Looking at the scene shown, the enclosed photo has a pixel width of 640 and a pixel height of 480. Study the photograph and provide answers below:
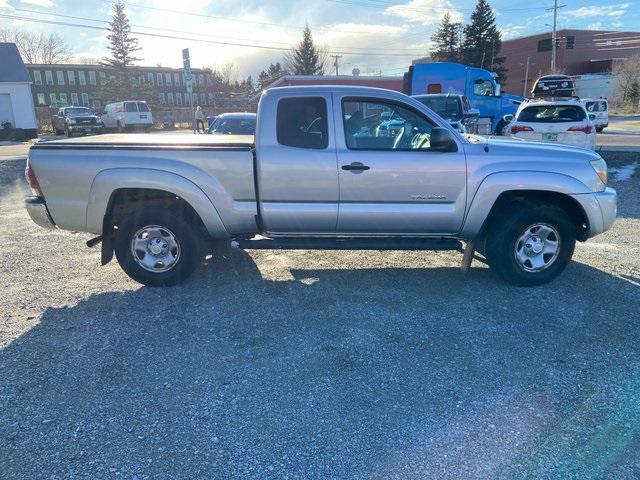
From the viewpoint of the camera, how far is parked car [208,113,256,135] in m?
12.2

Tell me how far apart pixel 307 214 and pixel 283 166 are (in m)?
0.54

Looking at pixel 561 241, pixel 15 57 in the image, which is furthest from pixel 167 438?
pixel 15 57

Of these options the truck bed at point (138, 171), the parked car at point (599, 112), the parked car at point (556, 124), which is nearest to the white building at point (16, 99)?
the parked car at point (556, 124)

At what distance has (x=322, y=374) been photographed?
343 centimetres

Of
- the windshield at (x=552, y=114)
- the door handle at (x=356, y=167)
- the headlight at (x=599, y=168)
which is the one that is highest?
the windshield at (x=552, y=114)

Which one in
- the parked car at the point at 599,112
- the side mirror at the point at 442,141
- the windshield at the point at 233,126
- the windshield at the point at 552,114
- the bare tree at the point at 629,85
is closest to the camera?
the side mirror at the point at 442,141

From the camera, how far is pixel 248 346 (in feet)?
12.6

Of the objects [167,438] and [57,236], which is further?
[57,236]

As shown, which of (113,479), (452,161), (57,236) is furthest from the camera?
(57,236)

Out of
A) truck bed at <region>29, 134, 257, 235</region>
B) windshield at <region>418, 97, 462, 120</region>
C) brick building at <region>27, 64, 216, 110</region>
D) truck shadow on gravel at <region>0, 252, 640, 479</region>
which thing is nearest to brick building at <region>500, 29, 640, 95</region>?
brick building at <region>27, 64, 216, 110</region>

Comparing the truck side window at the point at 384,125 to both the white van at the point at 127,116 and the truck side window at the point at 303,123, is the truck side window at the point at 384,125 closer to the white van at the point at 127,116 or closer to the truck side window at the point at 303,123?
the truck side window at the point at 303,123

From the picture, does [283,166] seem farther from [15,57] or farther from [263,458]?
[15,57]

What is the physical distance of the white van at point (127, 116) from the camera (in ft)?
106

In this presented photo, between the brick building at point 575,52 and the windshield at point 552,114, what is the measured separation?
65.0 metres
